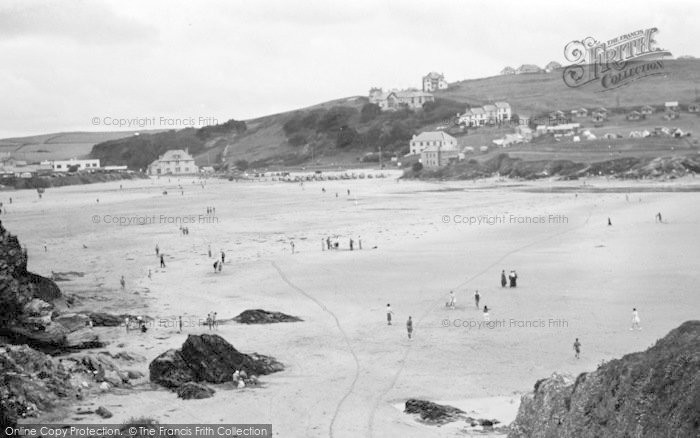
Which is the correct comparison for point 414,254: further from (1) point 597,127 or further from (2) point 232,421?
(1) point 597,127

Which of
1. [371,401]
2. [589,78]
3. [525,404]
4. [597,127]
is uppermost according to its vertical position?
[589,78]

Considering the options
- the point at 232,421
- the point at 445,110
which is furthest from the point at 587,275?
→ the point at 445,110

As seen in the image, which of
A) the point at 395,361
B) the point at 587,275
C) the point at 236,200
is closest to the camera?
the point at 395,361

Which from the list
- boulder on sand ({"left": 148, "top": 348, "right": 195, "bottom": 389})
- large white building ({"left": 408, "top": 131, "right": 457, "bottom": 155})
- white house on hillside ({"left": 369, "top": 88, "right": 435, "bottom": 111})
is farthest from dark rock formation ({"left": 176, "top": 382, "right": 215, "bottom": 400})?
white house on hillside ({"left": 369, "top": 88, "right": 435, "bottom": 111})

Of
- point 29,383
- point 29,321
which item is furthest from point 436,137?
point 29,383

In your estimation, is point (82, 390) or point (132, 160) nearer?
point (82, 390)

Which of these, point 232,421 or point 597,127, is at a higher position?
point 597,127

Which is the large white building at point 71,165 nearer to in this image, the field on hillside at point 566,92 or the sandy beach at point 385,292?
the field on hillside at point 566,92
